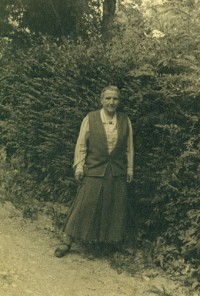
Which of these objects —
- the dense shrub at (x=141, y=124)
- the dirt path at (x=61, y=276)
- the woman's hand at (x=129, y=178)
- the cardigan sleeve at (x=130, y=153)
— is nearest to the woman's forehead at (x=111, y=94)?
the dense shrub at (x=141, y=124)

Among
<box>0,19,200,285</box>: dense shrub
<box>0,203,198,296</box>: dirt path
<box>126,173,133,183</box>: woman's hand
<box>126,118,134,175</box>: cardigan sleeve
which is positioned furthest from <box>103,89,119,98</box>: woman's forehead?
<box>0,203,198,296</box>: dirt path

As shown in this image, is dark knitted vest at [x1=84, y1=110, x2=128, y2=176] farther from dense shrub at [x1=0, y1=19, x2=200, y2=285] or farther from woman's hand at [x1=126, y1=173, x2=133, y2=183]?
dense shrub at [x1=0, y1=19, x2=200, y2=285]

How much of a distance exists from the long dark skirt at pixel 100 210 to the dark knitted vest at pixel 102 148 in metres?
0.11

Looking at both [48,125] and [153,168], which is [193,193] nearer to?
[153,168]

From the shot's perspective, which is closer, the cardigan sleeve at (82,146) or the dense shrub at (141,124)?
the dense shrub at (141,124)

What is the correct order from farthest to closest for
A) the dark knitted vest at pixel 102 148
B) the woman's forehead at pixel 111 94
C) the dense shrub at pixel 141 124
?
the dark knitted vest at pixel 102 148 < the woman's forehead at pixel 111 94 < the dense shrub at pixel 141 124

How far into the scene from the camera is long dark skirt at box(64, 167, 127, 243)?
18.6 ft

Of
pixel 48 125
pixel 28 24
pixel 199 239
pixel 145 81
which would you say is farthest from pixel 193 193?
pixel 28 24

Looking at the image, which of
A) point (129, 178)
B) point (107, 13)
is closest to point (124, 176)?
point (129, 178)

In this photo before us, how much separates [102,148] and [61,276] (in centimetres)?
150

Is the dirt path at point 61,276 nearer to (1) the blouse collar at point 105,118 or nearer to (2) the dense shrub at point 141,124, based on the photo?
(2) the dense shrub at point 141,124

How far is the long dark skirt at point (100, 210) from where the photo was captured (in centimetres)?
568

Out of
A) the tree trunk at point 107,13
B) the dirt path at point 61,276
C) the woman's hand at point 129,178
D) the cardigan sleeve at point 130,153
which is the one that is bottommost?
the dirt path at point 61,276

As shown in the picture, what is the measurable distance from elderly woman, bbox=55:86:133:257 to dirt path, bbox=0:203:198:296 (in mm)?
371
